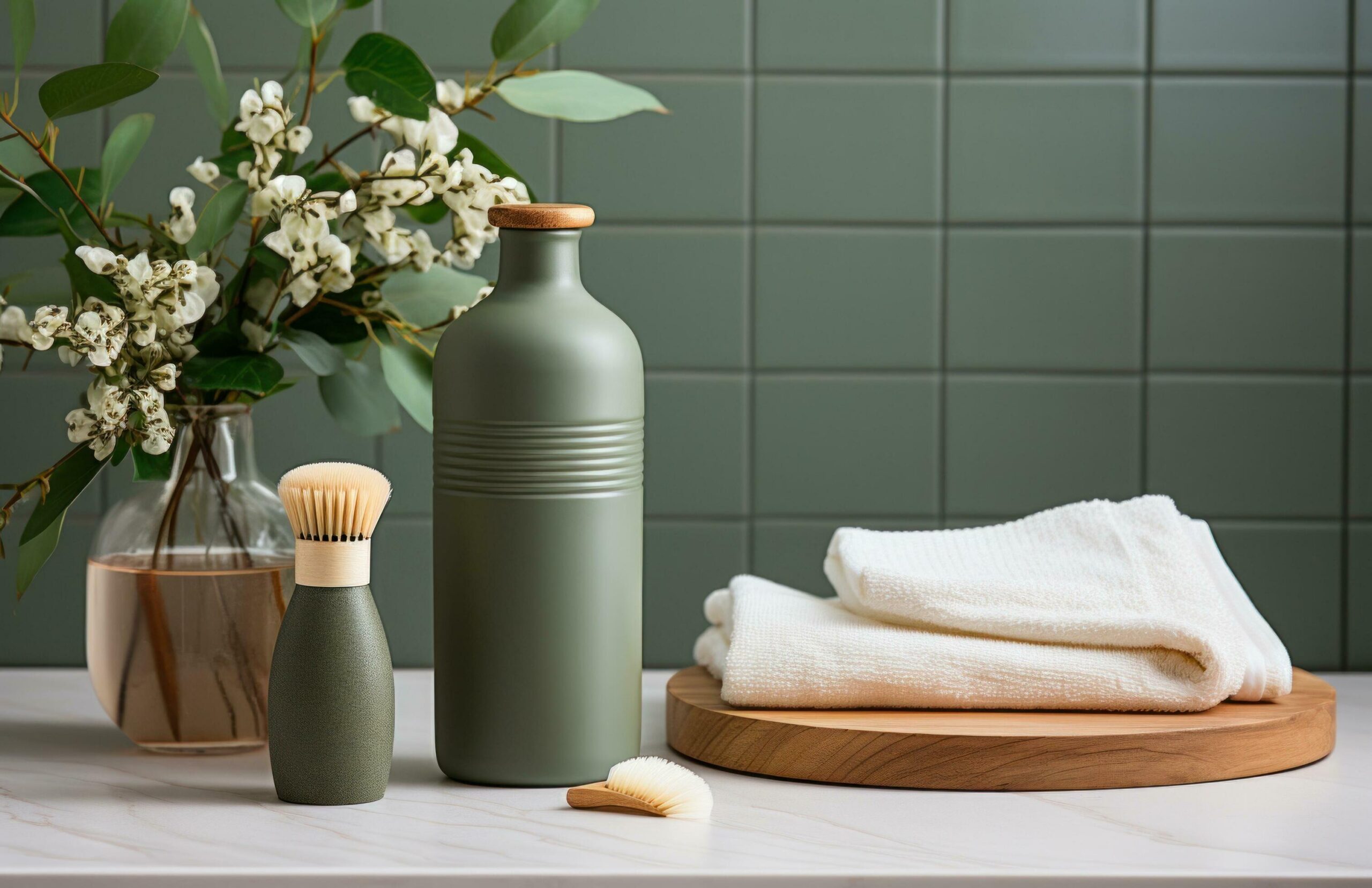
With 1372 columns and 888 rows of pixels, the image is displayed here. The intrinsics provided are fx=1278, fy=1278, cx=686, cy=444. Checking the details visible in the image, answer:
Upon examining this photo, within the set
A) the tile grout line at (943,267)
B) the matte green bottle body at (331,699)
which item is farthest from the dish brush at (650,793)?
the tile grout line at (943,267)

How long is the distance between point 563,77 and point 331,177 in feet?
0.58

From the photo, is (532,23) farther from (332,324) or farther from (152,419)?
(152,419)

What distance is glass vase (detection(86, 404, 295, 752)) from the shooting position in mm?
781

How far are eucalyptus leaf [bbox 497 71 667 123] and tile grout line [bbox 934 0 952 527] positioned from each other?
1.33ft

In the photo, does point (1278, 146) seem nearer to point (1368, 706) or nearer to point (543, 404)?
point (1368, 706)

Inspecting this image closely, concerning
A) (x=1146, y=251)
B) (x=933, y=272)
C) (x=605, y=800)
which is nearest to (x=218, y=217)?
(x=605, y=800)

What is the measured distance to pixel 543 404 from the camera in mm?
685

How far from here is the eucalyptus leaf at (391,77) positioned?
78cm

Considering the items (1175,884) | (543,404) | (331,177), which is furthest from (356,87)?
(1175,884)

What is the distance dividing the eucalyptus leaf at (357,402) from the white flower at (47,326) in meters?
0.19

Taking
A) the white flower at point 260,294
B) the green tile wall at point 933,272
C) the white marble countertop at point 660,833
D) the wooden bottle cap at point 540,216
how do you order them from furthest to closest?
1. the green tile wall at point 933,272
2. the white flower at point 260,294
3. the wooden bottle cap at point 540,216
4. the white marble countertop at point 660,833

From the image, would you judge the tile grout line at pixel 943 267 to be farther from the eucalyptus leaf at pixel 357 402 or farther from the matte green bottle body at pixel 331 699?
the matte green bottle body at pixel 331 699

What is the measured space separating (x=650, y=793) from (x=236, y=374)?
1.11ft

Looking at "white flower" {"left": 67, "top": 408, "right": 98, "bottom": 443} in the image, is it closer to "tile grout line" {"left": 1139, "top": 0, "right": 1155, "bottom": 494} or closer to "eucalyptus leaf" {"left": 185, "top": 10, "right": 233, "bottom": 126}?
"eucalyptus leaf" {"left": 185, "top": 10, "right": 233, "bottom": 126}
